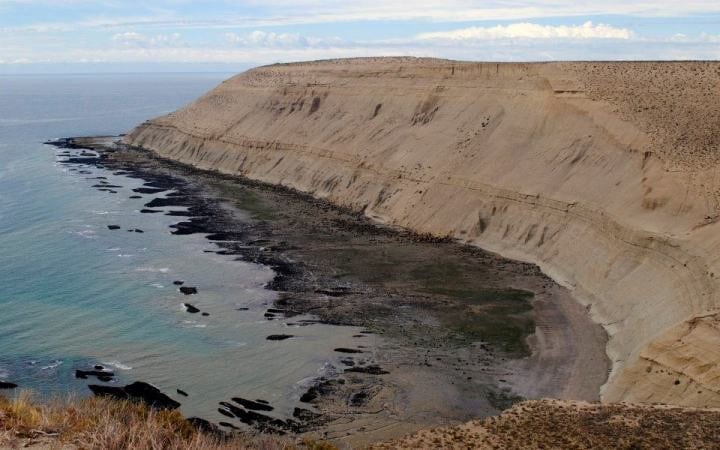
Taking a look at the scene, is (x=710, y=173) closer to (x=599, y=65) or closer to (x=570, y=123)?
(x=570, y=123)

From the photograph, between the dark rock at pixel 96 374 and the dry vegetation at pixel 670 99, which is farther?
the dry vegetation at pixel 670 99

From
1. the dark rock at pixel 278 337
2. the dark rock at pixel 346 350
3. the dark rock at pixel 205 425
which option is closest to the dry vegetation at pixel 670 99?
the dark rock at pixel 346 350

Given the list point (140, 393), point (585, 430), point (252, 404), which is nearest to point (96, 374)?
point (140, 393)

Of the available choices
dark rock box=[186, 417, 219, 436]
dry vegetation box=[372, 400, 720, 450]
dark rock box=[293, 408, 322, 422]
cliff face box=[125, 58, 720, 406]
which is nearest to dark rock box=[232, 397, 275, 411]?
dark rock box=[293, 408, 322, 422]

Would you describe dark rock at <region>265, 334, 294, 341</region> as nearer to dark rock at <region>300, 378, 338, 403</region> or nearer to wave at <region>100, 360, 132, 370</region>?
dark rock at <region>300, 378, 338, 403</region>

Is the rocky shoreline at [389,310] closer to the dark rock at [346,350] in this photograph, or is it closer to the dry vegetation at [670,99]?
the dark rock at [346,350]
